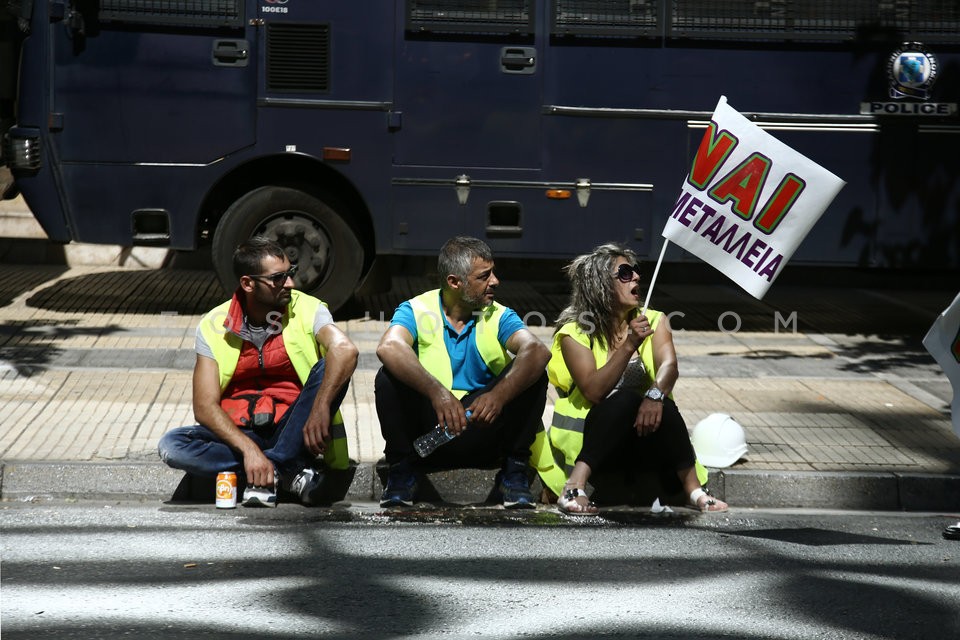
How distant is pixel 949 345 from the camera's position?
6.25m

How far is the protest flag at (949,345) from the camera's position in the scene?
244 inches

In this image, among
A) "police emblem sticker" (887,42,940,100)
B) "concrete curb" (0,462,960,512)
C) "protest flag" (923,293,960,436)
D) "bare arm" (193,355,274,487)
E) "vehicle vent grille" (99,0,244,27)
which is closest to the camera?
"protest flag" (923,293,960,436)

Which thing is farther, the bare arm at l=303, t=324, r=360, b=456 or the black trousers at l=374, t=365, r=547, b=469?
the black trousers at l=374, t=365, r=547, b=469

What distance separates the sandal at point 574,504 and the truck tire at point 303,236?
4776 mm

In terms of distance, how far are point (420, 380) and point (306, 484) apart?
2.21 ft

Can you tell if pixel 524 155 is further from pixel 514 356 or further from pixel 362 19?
pixel 514 356

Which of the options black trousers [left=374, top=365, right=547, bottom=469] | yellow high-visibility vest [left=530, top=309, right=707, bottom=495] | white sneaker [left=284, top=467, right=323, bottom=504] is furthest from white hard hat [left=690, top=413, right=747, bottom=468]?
white sneaker [left=284, top=467, right=323, bottom=504]

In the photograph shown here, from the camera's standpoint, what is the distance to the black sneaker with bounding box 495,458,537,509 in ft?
21.7

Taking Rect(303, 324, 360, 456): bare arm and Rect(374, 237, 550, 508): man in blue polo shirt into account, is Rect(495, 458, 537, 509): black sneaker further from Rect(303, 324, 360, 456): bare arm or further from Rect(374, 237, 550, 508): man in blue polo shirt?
Rect(303, 324, 360, 456): bare arm

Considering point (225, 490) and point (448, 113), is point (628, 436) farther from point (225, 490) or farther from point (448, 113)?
point (448, 113)

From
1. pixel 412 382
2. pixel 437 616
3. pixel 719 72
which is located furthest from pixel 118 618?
pixel 719 72

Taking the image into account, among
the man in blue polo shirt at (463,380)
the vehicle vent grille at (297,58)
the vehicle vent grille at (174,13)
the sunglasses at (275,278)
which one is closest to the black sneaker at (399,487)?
A: the man in blue polo shirt at (463,380)

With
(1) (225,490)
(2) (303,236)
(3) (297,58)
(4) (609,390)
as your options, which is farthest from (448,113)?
(1) (225,490)

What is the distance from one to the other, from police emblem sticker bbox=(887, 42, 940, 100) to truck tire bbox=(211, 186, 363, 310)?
4169 millimetres
